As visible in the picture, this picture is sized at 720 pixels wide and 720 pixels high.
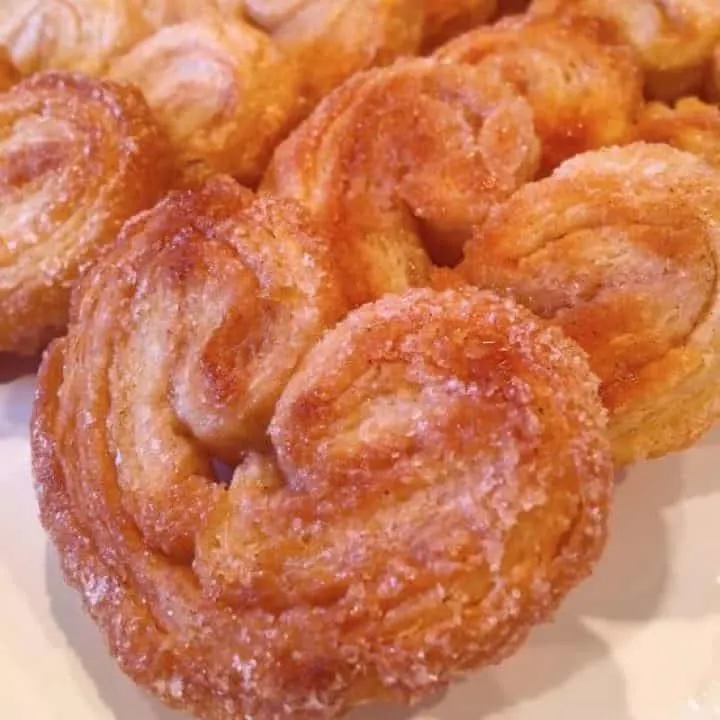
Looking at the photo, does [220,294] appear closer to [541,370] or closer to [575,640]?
[541,370]

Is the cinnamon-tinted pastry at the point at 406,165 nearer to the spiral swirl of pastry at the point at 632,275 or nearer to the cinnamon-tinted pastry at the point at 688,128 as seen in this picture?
the spiral swirl of pastry at the point at 632,275

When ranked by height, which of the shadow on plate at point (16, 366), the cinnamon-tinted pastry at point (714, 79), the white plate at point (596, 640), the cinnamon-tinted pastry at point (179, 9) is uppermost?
→ the cinnamon-tinted pastry at point (179, 9)

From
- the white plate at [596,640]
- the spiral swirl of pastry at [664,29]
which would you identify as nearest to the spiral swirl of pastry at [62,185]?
the white plate at [596,640]

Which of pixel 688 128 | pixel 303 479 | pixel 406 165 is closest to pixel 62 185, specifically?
pixel 406 165

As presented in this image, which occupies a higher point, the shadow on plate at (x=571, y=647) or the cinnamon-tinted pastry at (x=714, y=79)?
the cinnamon-tinted pastry at (x=714, y=79)

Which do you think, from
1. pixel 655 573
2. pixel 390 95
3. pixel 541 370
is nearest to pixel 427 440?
pixel 541 370

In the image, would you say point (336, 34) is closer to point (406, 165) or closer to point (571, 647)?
point (406, 165)

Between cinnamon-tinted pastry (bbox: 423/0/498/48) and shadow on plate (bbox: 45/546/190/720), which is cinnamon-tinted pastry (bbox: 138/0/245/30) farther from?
shadow on plate (bbox: 45/546/190/720)
